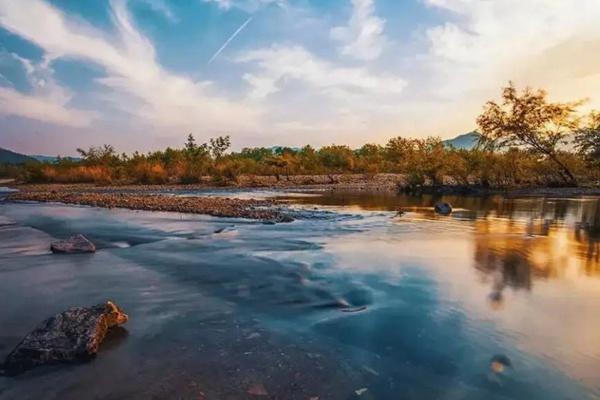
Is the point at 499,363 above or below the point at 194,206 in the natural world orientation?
above

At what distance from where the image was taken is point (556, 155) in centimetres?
4209

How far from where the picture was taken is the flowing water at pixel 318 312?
17.8ft

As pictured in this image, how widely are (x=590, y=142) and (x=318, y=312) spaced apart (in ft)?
134

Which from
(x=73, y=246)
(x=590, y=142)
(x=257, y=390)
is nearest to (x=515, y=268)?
(x=257, y=390)

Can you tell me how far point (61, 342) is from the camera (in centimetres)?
600

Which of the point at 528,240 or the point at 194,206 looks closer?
the point at 528,240

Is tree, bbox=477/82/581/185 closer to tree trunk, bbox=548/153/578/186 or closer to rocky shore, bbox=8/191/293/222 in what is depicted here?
tree trunk, bbox=548/153/578/186

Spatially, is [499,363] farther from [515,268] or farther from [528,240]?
[528,240]

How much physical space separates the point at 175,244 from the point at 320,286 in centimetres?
676

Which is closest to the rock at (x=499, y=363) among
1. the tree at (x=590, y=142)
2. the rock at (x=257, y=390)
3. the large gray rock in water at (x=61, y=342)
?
the rock at (x=257, y=390)

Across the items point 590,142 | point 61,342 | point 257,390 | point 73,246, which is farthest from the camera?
point 590,142

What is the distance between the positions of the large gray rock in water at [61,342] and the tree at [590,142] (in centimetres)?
4366

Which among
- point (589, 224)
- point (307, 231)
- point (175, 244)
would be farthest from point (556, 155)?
point (175, 244)

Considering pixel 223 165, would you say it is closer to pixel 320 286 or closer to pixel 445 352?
pixel 320 286
